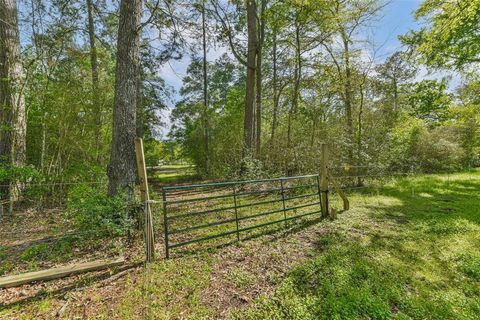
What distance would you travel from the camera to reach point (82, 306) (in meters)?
2.01

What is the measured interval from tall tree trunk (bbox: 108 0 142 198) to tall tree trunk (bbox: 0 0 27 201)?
8.42ft

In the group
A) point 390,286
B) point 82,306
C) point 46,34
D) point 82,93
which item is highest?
point 46,34

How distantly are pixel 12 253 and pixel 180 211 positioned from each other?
9.35 ft

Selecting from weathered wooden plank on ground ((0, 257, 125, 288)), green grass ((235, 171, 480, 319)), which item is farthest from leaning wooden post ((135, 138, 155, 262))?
green grass ((235, 171, 480, 319))

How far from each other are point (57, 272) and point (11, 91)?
14.0 ft

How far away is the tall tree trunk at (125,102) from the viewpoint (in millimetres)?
3434

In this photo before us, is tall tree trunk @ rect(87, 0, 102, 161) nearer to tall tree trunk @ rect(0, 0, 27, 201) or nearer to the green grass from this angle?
tall tree trunk @ rect(0, 0, 27, 201)

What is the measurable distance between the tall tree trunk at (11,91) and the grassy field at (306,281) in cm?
420

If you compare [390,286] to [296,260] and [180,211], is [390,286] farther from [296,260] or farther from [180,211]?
[180,211]

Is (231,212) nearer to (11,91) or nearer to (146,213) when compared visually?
(146,213)

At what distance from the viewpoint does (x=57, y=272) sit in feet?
7.80

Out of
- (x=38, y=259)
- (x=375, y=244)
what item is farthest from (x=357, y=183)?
(x=38, y=259)

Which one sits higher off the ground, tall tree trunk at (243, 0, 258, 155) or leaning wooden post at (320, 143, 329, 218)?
tall tree trunk at (243, 0, 258, 155)

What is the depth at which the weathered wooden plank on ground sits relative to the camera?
2.20m
